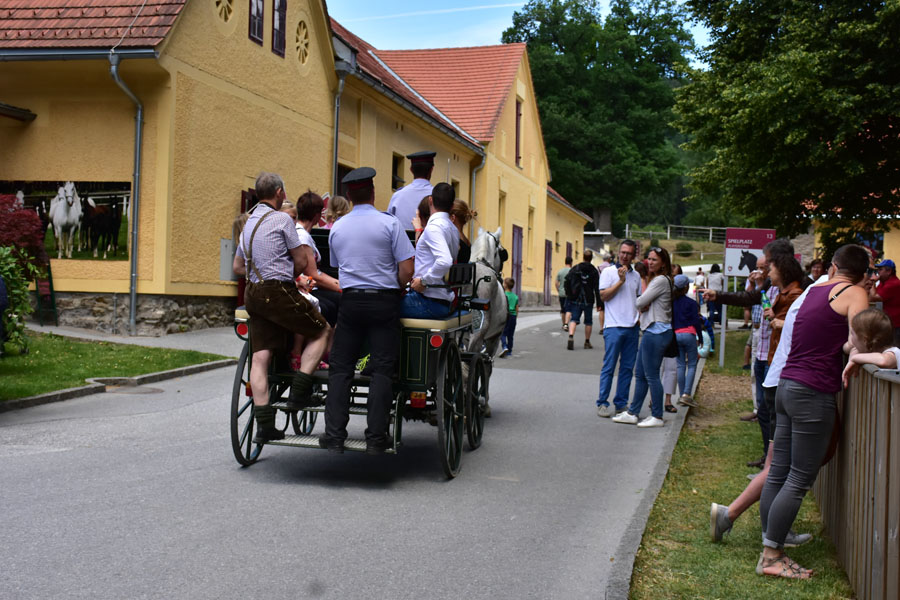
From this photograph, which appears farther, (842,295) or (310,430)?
(310,430)

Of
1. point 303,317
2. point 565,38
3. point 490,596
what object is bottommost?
point 490,596

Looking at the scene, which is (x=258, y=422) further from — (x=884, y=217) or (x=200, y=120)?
(x=884, y=217)

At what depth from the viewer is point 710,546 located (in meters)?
5.64

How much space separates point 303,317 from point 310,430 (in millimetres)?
2123

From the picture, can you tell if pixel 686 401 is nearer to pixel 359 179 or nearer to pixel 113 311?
pixel 359 179

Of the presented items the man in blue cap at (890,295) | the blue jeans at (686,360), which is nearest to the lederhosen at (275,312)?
→ the blue jeans at (686,360)

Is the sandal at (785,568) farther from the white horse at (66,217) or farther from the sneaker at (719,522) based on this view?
the white horse at (66,217)

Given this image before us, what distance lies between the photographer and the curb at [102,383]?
9.43m

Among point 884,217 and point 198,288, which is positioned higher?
point 884,217

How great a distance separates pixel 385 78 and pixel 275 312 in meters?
20.9

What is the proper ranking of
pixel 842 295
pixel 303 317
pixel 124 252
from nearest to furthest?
pixel 842 295 → pixel 303 317 → pixel 124 252

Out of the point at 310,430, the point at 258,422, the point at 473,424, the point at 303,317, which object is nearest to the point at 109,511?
the point at 258,422

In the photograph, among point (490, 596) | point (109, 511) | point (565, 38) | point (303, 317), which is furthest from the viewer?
point (565, 38)

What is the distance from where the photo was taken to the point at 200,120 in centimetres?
1585
